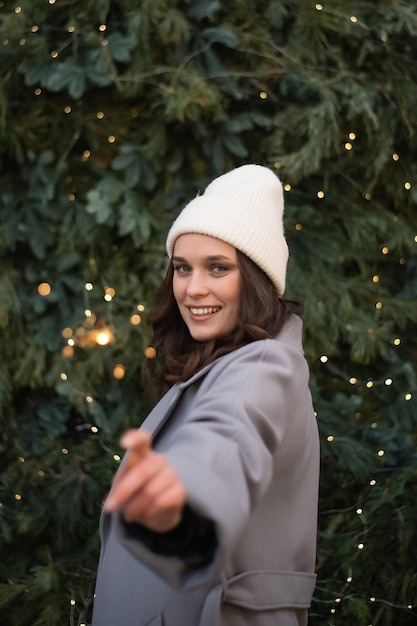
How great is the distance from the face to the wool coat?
0.11m

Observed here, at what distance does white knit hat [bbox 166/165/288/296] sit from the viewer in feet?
4.79

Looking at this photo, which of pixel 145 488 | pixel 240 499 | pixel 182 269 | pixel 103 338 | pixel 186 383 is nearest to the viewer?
pixel 145 488

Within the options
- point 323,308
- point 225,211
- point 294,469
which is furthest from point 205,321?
point 323,308

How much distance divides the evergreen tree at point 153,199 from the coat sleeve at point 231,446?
1.40m

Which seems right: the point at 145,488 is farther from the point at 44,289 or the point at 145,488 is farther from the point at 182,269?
Result: the point at 44,289

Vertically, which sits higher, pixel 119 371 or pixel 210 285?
pixel 210 285

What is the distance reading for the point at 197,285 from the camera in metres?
1.46

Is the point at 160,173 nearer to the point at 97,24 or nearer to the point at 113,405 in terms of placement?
the point at 97,24

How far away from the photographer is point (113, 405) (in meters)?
2.79

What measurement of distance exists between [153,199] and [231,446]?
1871mm

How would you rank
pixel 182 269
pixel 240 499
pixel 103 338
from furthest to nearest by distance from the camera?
pixel 103 338, pixel 182 269, pixel 240 499

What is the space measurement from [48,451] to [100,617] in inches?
53.4

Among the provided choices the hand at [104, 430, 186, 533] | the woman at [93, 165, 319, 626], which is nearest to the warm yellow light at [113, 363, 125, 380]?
the woman at [93, 165, 319, 626]

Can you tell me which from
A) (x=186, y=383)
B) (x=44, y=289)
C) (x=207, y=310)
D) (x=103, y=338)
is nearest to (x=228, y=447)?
(x=186, y=383)
